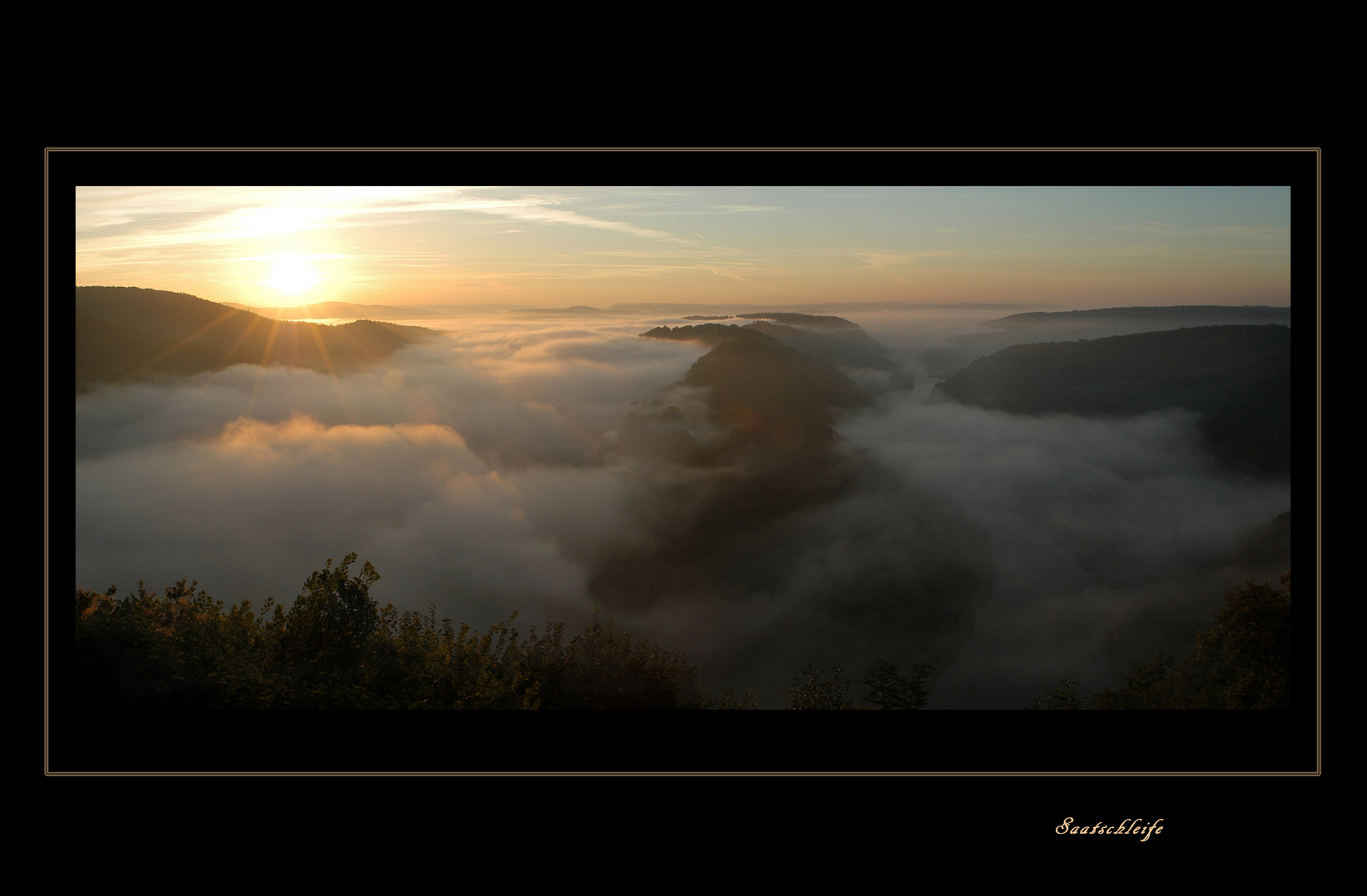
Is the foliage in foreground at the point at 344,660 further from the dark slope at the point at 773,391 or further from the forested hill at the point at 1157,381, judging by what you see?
the forested hill at the point at 1157,381

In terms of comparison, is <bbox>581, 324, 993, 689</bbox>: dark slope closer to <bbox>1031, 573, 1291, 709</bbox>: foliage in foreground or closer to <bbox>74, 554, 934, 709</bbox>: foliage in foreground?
<bbox>74, 554, 934, 709</bbox>: foliage in foreground

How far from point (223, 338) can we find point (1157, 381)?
27890 mm

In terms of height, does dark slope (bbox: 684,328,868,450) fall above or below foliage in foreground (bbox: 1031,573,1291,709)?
above

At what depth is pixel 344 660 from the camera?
414 inches

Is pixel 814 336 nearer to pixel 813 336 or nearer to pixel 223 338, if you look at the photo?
pixel 813 336

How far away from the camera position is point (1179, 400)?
19.7 metres

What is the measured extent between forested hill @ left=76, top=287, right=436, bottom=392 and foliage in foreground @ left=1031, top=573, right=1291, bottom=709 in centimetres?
1689

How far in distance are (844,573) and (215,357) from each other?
2286cm

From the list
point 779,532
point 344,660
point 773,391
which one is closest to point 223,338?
point 344,660

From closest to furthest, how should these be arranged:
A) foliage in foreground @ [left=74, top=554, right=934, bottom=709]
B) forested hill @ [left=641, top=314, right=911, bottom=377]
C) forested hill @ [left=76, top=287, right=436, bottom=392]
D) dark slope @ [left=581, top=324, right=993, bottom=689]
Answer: foliage in foreground @ [left=74, top=554, right=934, bottom=709]
forested hill @ [left=76, top=287, right=436, bottom=392]
forested hill @ [left=641, top=314, right=911, bottom=377]
dark slope @ [left=581, top=324, right=993, bottom=689]

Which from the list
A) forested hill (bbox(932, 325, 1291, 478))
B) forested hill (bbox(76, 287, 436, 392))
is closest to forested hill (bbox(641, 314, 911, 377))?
forested hill (bbox(932, 325, 1291, 478))

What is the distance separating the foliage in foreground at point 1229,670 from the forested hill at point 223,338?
16.9 m

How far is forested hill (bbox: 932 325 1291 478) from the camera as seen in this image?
12.5 m

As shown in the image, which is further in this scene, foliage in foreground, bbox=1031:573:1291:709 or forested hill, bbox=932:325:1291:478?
forested hill, bbox=932:325:1291:478
